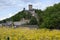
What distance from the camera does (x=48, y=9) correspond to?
44438 mm

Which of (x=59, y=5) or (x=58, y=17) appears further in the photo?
(x=59, y=5)

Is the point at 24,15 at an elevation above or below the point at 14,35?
below

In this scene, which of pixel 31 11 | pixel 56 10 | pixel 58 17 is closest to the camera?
pixel 58 17

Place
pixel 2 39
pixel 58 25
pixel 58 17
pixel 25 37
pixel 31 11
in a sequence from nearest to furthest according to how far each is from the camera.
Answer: pixel 2 39, pixel 25 37, pixel 58 25, pixel 58 17, pixel 31 11

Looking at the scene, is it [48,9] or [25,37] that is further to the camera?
[48,9]

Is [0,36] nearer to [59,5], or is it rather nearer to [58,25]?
[58,25]

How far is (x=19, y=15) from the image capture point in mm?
66250

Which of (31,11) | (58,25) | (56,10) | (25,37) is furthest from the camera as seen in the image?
(31,11)

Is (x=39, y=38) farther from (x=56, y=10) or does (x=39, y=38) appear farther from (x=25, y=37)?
(x=56, y=10)

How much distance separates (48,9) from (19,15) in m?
22.7

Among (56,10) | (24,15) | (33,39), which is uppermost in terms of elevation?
(33,39)

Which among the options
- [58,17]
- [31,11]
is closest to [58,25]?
[58,17]

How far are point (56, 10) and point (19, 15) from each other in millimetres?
23997

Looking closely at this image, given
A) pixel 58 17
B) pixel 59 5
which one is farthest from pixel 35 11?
pixel 58 17
